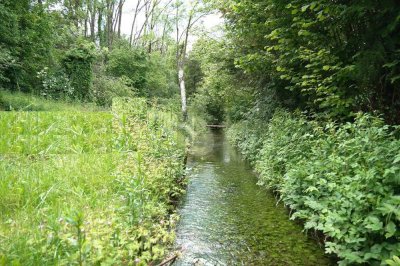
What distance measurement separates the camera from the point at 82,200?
9.29 ft

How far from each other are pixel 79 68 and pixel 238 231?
46.8 feet

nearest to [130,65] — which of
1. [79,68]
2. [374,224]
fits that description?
[79,68]

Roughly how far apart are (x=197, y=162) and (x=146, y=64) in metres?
15.5

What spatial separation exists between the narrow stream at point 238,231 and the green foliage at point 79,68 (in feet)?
37.2

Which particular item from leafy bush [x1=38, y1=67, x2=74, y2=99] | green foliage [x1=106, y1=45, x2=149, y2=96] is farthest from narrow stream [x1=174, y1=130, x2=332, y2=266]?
green foliage [x1=106, y1=45, x2=149, y2=96]

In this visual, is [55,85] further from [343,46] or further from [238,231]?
[343,46]

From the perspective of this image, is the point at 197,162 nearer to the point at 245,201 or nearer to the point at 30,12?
the point at 245,201

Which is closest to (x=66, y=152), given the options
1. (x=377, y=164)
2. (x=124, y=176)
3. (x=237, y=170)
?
(x=124, y=176)

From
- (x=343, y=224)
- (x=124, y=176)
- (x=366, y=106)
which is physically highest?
(x=366, y=106)

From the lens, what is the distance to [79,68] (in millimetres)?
15344

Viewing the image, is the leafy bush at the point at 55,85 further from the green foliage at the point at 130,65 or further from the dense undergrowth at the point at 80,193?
the dense undergrowth at the point at 80,193

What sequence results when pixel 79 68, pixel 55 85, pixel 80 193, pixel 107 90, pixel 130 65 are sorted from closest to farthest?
pixel 80 193 < pixel 55 85 < pixel 79 68 < pixel 107 90 < pixel 130 65

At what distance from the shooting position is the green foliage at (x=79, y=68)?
15.1m

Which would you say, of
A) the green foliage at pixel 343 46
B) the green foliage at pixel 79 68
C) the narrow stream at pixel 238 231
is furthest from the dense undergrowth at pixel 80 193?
the green foliage at pixel 79 68
